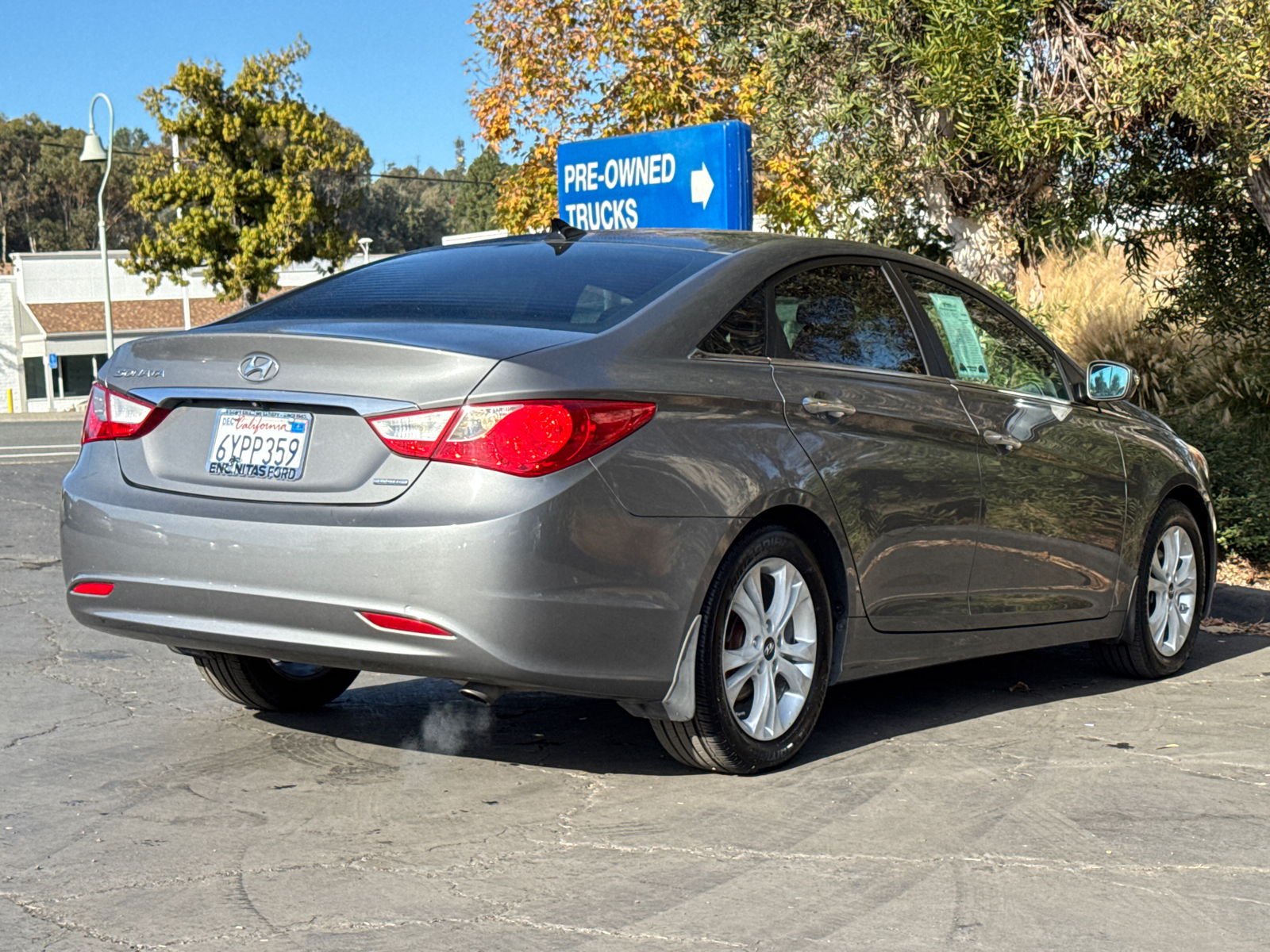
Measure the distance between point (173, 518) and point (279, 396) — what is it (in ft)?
1.52

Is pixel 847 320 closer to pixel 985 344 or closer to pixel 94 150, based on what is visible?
pixel 985 344

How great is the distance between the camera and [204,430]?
4344mm

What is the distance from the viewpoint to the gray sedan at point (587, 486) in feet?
13.1

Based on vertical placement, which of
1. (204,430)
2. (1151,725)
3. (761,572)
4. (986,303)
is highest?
(986,303)

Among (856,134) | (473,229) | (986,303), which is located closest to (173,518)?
(986,303)

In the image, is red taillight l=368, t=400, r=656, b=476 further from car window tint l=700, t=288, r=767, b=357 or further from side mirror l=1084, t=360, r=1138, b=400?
side mirror l=1084, t=360, r=1138, b=400

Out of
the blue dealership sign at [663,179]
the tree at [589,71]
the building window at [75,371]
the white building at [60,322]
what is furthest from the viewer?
the building window at [75,371]

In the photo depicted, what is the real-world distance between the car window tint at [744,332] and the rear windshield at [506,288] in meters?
0.19

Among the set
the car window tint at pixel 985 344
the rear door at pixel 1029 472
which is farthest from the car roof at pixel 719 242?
the rear door at pixel 1029 472

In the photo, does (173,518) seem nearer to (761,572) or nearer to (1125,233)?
(761,572)

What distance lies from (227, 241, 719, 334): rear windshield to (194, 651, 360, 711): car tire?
120cm

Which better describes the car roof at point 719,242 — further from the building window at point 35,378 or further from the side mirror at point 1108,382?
the building window at point 35,378

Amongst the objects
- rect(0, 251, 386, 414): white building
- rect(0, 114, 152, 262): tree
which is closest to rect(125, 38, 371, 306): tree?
rect(0, 251, 386, 414): white building

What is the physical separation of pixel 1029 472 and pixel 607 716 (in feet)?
5.78
